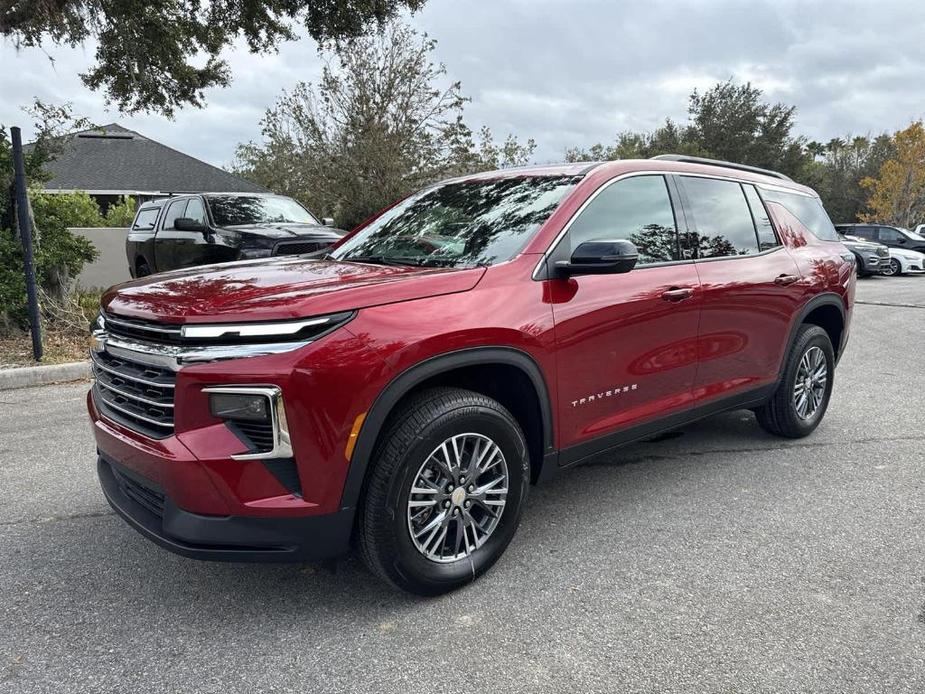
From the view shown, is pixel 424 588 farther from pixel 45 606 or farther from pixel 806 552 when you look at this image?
pixel 806 552

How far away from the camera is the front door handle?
3.56m

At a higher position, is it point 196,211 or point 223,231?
point 196,211

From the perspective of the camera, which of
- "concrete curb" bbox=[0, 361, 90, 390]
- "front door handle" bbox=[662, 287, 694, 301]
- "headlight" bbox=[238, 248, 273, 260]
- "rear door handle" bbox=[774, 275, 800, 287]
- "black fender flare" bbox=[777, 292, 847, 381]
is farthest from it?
"headlight" bbox=[238, 248, 273, 260]

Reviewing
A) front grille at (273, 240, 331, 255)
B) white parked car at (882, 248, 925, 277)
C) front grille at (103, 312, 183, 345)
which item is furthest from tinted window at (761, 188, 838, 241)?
white parked car at (882, 248, 925, 277)

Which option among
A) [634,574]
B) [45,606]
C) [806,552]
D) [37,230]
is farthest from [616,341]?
[37,230]

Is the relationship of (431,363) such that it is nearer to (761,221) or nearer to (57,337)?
(761,221)

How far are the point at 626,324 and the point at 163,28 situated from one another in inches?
397

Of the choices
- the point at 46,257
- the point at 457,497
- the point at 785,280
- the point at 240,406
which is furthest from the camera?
the point at 46,257

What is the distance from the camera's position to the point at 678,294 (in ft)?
11.9

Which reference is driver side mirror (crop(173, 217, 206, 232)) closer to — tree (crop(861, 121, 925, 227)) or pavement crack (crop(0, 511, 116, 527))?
pavement crack (crop(0, 511, 116, 527))

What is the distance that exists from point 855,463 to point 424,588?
3.13 meters

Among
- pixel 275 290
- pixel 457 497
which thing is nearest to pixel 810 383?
pixel 457 497

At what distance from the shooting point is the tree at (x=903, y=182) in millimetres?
Result: 41094

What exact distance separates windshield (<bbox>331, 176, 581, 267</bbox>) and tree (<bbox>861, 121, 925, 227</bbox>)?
46918 millimetres
